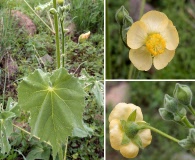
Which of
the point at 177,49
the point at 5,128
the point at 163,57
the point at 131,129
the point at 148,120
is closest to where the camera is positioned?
the point at 131,129

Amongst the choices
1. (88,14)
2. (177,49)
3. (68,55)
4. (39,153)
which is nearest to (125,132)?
(39,153)

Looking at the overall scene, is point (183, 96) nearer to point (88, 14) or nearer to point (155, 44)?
point (155, 44)

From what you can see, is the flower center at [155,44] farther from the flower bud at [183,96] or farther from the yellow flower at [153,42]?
the flower bud at [183,96]

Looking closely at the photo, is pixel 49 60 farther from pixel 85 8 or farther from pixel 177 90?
pixel 177 90

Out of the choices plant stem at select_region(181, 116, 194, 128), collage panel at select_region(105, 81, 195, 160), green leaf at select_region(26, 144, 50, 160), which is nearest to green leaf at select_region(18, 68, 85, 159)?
collage panel at select_region(105, 81, 195, 160)

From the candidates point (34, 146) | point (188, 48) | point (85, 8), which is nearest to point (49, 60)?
point (85, 8)

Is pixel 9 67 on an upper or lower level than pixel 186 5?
lower
